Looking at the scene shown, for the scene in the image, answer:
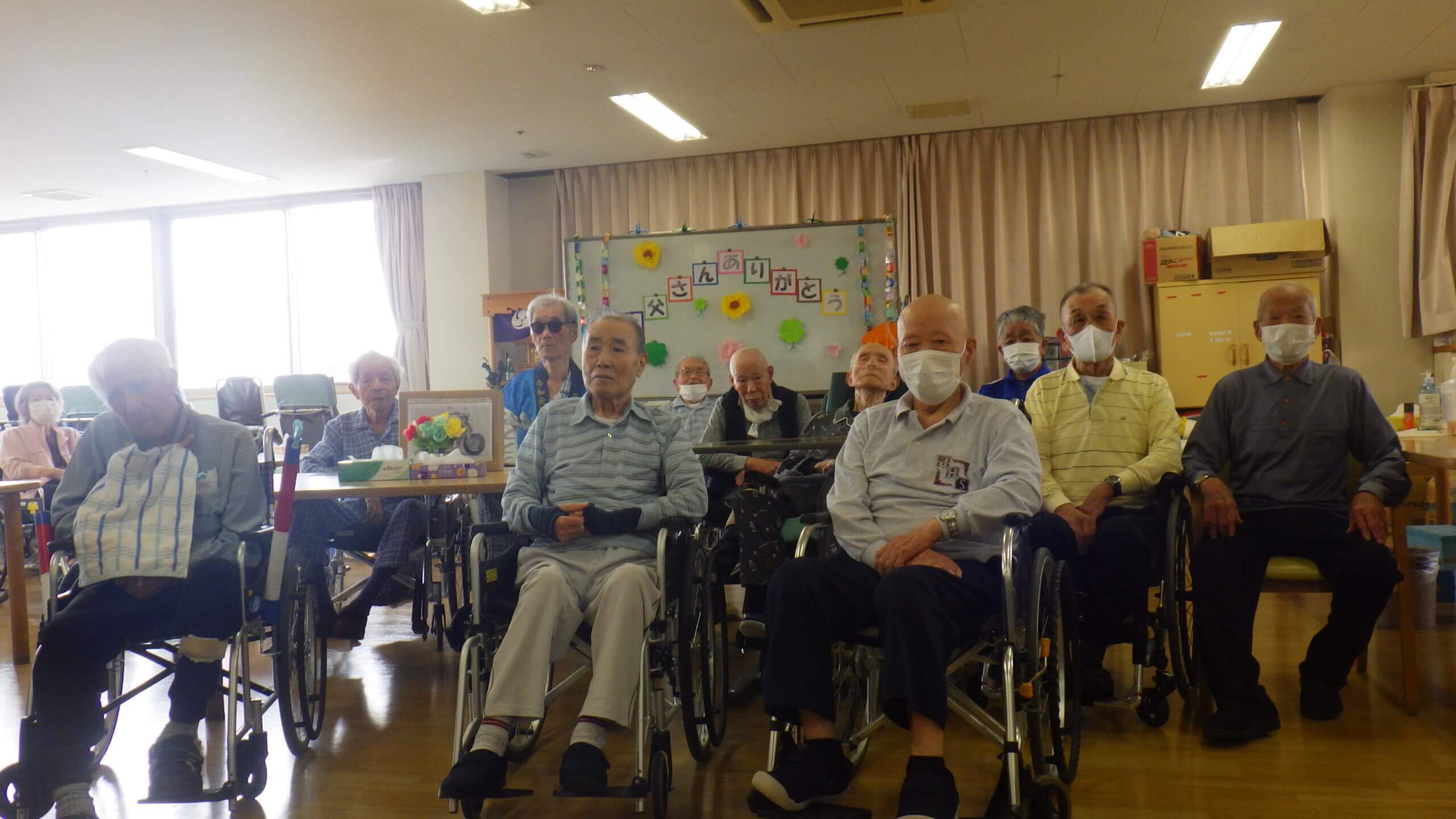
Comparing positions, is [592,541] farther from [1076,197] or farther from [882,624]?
[1076,197]

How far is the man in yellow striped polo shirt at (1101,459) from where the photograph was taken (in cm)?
264

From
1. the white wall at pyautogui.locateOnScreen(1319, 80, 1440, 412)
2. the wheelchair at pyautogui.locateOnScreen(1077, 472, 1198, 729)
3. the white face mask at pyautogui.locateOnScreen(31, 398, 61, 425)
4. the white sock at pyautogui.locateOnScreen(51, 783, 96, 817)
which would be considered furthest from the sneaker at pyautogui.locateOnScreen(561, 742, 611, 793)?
the white wall at pyautogui.locateOnScreen(1319, 80, 1440, 412)

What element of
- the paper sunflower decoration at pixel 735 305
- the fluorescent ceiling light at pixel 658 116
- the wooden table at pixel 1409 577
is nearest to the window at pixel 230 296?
the fluorescent ceiling light at pixel 658 116

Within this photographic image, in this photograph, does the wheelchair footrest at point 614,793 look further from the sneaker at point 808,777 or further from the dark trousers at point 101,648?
the dark trousers at point 101,648

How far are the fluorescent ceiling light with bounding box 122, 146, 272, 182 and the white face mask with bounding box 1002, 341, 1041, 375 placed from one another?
5.78m

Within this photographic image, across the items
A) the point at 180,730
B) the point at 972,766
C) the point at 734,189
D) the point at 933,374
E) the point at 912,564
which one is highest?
the point at 734,189

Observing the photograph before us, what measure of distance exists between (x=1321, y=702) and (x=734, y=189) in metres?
5.52

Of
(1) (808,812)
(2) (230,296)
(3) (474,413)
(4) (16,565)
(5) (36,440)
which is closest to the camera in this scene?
(1) (808,812)

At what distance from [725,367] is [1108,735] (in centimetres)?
299

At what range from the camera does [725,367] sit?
5266mm

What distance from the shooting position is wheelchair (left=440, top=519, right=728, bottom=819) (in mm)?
2119

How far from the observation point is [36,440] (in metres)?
5.62

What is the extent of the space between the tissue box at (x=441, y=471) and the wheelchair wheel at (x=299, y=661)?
1.39ft

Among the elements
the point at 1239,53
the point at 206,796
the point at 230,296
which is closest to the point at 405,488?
the point at 206,796
